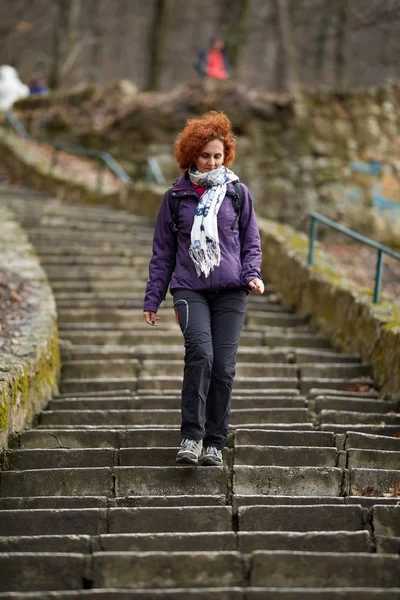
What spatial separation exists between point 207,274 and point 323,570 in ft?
5.60

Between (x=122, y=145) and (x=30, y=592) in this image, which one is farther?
(x=122, y=145)

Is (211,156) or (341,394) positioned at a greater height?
(211,156)

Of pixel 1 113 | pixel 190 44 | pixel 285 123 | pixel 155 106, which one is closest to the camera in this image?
pixel 285 123

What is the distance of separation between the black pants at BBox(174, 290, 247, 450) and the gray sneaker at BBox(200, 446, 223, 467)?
3 cm

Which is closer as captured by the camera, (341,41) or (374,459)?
(374,459)

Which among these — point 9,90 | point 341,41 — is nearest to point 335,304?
point 341,41

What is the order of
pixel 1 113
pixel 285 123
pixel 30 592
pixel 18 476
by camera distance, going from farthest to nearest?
pixel 1 113
pixel 285 123
pixel 18 476
pixel 30 592

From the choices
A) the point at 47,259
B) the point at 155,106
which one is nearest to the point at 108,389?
the point at 47,259

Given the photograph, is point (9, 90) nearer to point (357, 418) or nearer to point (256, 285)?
point (357, 418)

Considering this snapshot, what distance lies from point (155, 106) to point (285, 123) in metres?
3.25

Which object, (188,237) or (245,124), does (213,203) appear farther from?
(245,124)

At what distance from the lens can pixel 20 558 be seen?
132 inches

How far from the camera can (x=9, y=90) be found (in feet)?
80.2

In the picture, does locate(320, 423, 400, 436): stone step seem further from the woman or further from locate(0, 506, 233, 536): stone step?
locate(0, 506, 233, 536): stone step
